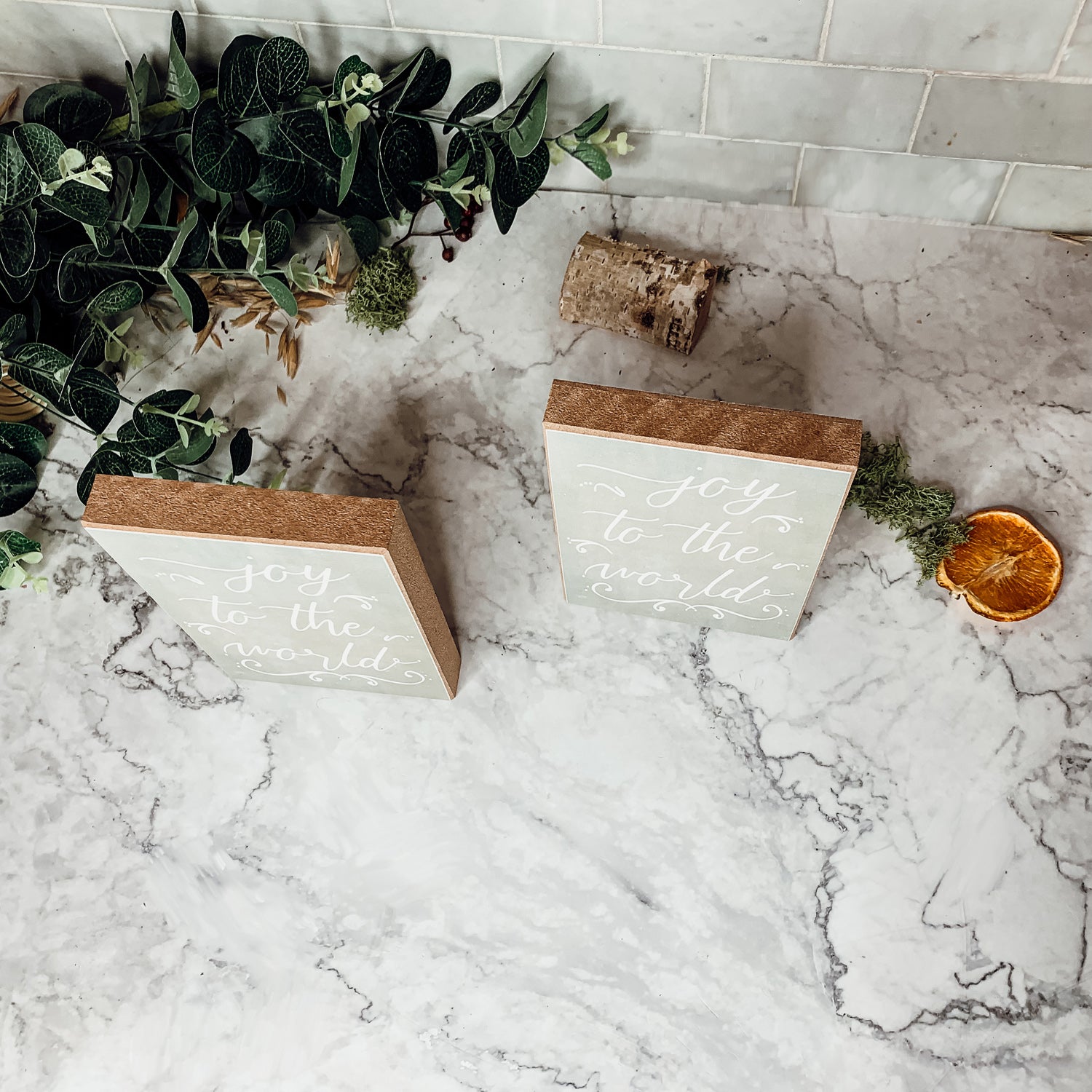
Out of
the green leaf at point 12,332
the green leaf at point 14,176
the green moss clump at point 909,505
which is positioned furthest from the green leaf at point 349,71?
the green moss clump at point 909,505

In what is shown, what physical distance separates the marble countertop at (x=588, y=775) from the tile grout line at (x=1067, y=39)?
8.9 inches

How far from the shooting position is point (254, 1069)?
1.05 meters

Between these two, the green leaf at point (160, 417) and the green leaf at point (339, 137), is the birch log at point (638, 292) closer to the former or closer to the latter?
the green leaf at point (339, 137)

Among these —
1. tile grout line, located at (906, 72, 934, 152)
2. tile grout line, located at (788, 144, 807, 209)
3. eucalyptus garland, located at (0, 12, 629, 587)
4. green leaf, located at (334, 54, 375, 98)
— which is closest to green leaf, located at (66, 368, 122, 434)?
eucalyptus garland, located at (0, 12, 629, 587)

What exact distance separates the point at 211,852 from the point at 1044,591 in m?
1.04

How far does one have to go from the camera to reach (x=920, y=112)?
1047mm

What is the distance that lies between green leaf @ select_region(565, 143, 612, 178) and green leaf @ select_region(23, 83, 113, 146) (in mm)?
551

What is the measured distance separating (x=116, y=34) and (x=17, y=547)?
2.05 ft

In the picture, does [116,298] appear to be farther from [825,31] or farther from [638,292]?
[825,31]

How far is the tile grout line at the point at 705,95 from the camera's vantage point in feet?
3.42

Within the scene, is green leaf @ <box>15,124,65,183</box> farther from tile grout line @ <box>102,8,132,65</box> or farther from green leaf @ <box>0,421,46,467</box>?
green leaf @ <box>0,421,46,467</box>

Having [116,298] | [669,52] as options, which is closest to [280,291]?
[116,298]

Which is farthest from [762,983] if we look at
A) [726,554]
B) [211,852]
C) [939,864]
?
[211,852]

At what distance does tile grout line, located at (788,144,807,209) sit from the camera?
3.72ft
